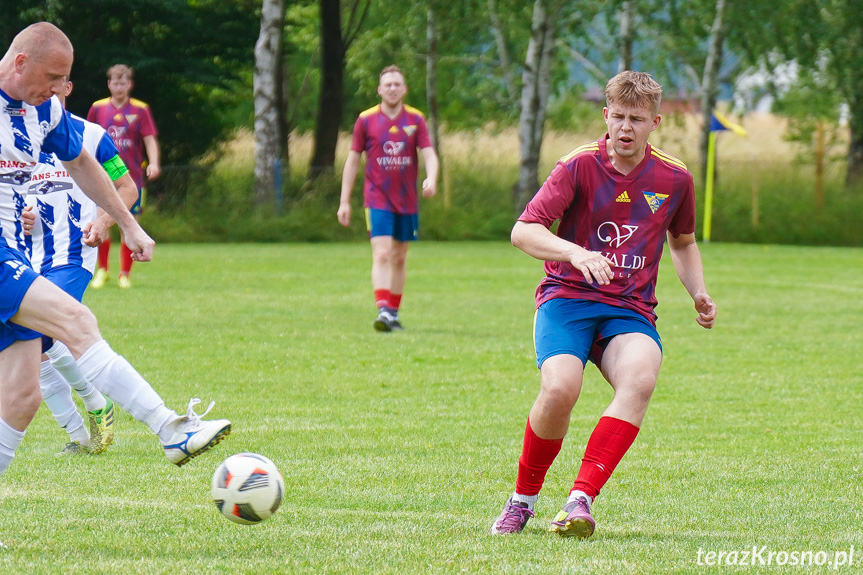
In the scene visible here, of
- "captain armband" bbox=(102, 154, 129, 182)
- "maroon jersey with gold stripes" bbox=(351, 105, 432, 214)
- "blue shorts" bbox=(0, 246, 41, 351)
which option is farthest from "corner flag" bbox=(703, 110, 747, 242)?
"blue shorts" bbox=(0, 246, 41, 351)

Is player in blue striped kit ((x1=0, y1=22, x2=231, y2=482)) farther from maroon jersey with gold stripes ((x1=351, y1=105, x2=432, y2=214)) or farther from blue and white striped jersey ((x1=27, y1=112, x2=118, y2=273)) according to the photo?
maroon jersey with gold stripes ((x1=351, y1=105, x2=432, y2=214))

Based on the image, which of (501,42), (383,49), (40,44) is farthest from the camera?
(383,49)

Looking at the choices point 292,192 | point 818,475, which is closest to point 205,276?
point 292,192

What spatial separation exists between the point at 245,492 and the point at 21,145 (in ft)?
5.09

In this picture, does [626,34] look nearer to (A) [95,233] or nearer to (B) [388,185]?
(B) [388,185]

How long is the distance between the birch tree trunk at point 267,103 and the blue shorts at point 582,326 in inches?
772

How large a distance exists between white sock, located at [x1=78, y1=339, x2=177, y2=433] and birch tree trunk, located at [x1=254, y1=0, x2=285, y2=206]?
19.8 meters

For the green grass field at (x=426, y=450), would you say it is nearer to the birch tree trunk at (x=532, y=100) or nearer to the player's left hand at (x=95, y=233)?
the player's left hand at (x=95, y=233)

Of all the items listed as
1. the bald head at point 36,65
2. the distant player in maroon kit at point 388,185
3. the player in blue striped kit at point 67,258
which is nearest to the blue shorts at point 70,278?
the player in blue striped kit at point 67,258

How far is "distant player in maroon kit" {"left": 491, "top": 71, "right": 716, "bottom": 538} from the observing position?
4.40 m

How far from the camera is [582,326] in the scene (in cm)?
456

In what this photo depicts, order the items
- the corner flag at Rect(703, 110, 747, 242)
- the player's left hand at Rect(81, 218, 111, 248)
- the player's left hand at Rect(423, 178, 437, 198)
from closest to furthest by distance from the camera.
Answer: the player's left hand at Rect(81, 218, 111, 248), the player's left hand at Rect(423, 178, 437, 198), the corner flag at Rect(703, 110, 747, 242)

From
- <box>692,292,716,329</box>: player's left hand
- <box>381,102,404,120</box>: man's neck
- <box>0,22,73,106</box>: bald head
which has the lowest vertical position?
<box>692,292,716,329</box>: player's left hand

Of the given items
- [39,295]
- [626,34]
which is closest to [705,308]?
[39,295]
